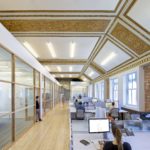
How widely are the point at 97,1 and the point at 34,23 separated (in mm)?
2490

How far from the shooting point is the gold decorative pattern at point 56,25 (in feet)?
22.4

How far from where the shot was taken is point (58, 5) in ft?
18.5

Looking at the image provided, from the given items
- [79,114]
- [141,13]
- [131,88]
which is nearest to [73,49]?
[131,88]

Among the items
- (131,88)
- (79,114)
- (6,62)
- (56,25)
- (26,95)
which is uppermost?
(56,25)

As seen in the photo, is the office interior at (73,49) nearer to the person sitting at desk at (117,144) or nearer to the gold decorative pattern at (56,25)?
the gold decorative pattern at (56,25)

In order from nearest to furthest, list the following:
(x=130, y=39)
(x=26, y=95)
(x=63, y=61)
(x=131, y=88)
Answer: (x=130, y=39)
(x=26, y=95)
(x=131, y=88)
(x=63, y=61)

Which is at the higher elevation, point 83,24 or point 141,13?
point 83,24

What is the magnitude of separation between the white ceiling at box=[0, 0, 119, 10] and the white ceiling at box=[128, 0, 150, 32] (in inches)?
20.8

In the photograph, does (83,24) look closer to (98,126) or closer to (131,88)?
(98,126)

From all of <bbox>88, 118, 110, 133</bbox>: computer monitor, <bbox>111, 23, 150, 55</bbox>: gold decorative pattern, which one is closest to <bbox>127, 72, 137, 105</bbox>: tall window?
<bbox>111, 23, 150, 55</bbox>: gold decorative pattern

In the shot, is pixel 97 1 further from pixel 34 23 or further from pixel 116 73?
pixel 116 73

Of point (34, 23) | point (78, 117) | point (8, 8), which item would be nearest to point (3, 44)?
point (8, 8)

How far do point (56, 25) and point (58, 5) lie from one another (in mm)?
1554

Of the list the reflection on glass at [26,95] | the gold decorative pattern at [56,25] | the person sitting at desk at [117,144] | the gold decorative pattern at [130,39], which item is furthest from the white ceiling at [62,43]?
the person sitting at desk at [117,144]
